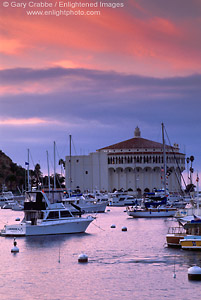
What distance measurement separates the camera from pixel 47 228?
60.4 m

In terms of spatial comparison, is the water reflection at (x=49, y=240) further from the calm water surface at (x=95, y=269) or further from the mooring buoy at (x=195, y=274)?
the mooring buoy at (x=195, y=274)

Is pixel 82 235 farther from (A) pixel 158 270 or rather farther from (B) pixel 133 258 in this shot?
(A) pixel 158 270

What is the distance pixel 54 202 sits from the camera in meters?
65.4

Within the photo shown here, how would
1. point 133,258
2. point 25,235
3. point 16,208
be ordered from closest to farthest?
point 133,258, point 25,235, point 16,208

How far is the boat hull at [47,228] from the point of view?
6041 centimetres

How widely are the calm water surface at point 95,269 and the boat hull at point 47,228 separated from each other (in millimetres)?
743

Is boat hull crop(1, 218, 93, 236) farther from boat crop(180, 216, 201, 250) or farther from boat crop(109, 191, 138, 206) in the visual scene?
boat crop(109, 191, 138, 206)

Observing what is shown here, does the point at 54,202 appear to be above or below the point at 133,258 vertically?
above

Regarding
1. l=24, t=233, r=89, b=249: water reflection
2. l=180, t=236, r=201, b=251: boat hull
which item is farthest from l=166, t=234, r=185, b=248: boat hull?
l=24, t=233, r=89, b=249: water reflection

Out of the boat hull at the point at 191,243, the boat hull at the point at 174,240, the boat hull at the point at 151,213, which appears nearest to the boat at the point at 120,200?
the boat hull at the point at 151,213

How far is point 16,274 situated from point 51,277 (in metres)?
2.68

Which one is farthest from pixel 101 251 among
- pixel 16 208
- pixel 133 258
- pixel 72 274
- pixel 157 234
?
pixel 16 208

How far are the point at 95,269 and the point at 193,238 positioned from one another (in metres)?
8.53

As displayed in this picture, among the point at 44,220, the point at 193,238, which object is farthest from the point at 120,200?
the point at 193,238
